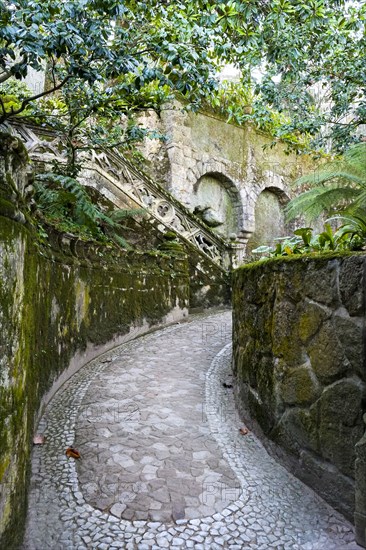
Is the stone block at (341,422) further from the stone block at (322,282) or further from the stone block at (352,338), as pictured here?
the stone block at (322,282)

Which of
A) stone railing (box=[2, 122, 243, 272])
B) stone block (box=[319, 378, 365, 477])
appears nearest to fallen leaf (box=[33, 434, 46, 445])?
stone block (box=[319, 378, 365, 477])

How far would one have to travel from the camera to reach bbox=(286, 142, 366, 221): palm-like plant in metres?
4.09

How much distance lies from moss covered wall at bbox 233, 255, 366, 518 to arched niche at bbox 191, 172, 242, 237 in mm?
11090

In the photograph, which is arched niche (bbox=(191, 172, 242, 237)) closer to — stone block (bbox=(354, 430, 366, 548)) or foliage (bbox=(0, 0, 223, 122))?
foliage (bbox=(0, 0, 223, 122))

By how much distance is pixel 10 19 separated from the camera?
2.88m

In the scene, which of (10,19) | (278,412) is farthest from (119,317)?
(10,19)

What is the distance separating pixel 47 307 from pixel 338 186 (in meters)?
3.32

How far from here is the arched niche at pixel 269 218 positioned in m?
16.0

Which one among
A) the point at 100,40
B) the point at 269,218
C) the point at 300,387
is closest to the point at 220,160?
the point at 269,218

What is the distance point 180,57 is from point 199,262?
6445 millimetres

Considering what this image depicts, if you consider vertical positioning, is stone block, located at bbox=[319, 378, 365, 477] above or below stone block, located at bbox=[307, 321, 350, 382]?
below

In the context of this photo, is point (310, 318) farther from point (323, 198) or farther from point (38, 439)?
point (323, 198)

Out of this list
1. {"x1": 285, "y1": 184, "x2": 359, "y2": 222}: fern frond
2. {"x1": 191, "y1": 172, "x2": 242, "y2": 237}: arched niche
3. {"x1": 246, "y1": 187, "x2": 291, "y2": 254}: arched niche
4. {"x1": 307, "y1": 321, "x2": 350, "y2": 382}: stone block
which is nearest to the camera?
{"x1": 307, "y1": 321, "x2": 350, "y2": 382}: stone block

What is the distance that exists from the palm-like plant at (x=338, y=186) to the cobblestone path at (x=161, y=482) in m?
2.26
